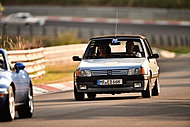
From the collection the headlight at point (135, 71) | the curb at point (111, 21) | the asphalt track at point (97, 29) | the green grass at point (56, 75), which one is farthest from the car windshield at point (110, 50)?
the curb at point (111, 21)

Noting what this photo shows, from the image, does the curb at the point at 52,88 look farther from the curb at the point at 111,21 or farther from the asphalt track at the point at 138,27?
the curb at the point at 111,21

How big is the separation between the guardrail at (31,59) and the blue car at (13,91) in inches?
437

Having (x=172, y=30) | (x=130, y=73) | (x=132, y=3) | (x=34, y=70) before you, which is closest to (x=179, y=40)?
(x=172, y=30)

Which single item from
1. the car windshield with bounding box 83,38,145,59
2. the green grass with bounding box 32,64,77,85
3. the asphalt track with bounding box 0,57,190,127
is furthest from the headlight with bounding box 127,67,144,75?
the green grass with bounding box 32,64,77,85

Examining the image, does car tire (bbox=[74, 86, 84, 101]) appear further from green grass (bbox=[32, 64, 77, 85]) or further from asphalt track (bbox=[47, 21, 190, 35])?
asphalt track (bbox=[47, 21, 190, 35])

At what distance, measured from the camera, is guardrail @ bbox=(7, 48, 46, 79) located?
2594cm

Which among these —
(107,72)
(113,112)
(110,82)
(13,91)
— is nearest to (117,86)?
(110,82)

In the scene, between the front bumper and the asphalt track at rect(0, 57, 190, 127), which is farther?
the front bumper

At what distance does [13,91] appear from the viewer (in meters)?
13.6

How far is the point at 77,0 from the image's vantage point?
7875 cm

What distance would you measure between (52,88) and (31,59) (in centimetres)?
324

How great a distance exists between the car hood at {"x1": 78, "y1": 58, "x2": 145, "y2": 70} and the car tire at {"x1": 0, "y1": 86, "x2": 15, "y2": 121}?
469 centimetres

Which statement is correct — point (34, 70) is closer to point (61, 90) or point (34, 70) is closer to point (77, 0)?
point (61, 90)

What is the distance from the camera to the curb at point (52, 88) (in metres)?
23.0
